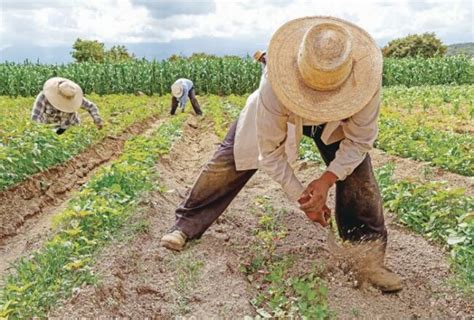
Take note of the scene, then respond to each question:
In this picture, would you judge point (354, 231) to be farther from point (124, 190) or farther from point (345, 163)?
point (124, 190)

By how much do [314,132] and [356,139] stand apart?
0.36 m

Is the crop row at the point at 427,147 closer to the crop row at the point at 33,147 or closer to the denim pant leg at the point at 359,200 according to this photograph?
the denim pant leg at the point at 359,200

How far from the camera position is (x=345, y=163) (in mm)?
3396

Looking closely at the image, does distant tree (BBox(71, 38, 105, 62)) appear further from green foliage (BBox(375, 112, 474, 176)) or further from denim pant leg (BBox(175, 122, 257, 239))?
denim pant leg (BBox(175, 122, 257, 239))

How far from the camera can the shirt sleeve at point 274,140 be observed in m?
3.23

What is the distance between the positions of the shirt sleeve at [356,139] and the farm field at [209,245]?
693 mm

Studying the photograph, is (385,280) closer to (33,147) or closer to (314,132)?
(314,132)

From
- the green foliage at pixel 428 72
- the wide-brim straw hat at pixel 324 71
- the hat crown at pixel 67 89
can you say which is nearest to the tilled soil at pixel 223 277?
the wide-brim straw hat at pixel 324 71

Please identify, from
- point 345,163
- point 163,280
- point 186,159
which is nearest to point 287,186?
point 345,163

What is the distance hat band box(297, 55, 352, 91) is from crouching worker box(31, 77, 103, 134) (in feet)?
18.7

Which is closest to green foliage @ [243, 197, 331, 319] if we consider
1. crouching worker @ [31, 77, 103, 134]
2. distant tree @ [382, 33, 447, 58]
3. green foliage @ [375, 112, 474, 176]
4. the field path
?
the field path

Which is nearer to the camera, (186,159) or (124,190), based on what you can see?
(124,190)

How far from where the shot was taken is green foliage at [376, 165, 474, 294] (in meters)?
3.75

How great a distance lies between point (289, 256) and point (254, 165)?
697 mm
